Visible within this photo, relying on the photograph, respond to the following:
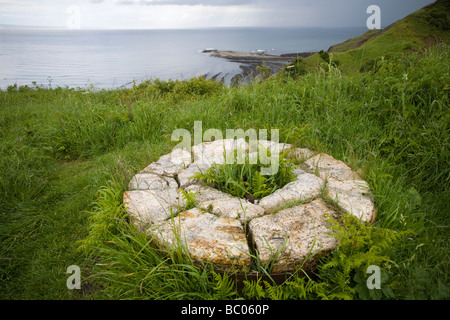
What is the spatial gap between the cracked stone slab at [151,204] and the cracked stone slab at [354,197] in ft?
5.16

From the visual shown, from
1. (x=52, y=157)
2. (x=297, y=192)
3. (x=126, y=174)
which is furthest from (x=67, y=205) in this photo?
(x=297, y=192)

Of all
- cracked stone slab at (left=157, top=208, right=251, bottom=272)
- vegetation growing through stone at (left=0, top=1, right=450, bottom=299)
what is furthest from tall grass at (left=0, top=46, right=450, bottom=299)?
cracked stone slab at (left=157, top=208, right=251, bottom=272)

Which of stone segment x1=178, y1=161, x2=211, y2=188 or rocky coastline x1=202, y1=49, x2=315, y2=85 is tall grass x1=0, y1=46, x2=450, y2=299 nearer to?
stone segment x1=178, y1=161, x2=211, y2=188

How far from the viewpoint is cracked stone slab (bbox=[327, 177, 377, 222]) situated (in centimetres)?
228

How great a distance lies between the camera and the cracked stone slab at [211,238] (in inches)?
76.9

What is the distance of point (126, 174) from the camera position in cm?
307

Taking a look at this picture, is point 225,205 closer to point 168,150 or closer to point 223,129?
point 168,150

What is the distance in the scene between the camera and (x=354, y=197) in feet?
8.11

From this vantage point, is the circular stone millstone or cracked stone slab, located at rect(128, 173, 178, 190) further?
cracked stone slab, located at rect(128, 173, 178, 190)

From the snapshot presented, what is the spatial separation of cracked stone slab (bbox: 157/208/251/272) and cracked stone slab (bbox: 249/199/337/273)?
0.15 metres

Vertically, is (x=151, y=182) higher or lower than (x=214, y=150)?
lower

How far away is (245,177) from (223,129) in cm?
172

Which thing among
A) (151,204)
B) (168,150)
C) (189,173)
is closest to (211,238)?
(151,204)
